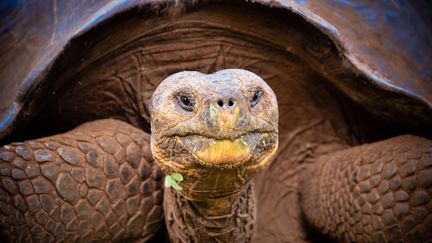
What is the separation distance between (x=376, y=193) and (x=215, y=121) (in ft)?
3.72

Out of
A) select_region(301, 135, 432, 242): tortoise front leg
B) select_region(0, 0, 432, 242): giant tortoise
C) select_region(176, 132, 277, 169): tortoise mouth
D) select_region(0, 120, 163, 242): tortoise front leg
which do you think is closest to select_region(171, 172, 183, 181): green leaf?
select_region(0, 0, 432, 242): giant tortoise

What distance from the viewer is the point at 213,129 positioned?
4.76ft

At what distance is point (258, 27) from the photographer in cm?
233

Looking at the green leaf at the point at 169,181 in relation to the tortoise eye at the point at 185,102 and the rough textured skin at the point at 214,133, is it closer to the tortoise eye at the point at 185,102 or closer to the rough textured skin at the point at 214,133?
the rough textured skin at the point at 214,133

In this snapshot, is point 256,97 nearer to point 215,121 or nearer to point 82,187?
point 215,121

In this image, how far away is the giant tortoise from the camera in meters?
1.64

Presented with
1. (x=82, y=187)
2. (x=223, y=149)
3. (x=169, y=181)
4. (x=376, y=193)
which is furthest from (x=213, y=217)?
(x=376, y=193)

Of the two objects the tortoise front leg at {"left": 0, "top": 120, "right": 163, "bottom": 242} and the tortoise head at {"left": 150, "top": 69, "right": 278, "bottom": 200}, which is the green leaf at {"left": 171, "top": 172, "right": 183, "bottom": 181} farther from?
the tortoise front leg at {"left": 0, "top": 120, "right": 163, "bottom": 242}

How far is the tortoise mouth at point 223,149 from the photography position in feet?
4.83

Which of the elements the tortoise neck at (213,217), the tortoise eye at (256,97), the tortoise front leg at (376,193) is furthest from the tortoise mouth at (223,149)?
the tortoise front leg at (376,193)

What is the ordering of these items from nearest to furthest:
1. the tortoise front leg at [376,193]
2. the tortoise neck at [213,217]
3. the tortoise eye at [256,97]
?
the tortoise eye at [256,97] < the tortoise neck at [213,217] < the tortoise front leg at [376,193]

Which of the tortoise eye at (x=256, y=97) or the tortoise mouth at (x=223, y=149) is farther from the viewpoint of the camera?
the tortoise eye at (x=256, y=97)

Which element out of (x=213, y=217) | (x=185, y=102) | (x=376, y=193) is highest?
(x=185, y=102)

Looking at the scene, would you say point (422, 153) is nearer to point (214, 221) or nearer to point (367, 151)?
point (367, 151)
